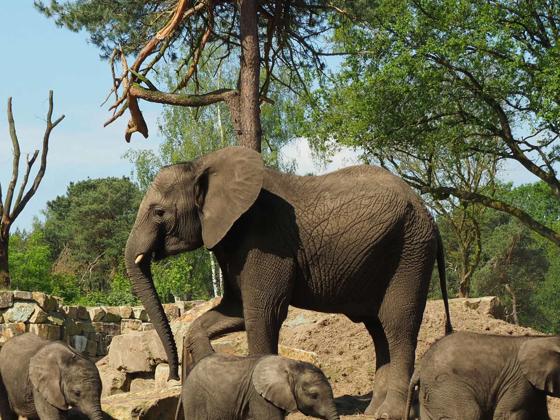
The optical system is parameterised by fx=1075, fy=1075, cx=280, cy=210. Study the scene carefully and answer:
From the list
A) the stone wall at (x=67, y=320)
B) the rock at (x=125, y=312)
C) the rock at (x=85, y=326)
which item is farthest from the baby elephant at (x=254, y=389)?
the rock at (x=125, y=312)

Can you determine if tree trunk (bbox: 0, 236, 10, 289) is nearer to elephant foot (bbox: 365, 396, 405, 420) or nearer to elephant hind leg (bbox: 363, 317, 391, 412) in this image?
elephant hind leg (bbox: 363, 317, 391, 412)

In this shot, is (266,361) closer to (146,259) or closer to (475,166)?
(146,259)

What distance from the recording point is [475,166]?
35.0 metres

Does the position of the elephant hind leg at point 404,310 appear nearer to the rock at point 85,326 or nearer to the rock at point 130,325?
the rock at point 85,326

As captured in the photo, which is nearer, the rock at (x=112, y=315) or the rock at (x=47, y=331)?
the rock at (x=47, y=331)

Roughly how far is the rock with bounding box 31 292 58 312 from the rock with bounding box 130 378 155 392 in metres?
7.22

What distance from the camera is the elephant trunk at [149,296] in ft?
32.7

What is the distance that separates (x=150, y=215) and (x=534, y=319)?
4443cm

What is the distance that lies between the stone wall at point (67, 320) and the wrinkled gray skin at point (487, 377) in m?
12.1

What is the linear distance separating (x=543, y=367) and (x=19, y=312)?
1384cm

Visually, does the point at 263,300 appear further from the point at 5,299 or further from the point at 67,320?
the point at 67,320

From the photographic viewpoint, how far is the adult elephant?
387 inches

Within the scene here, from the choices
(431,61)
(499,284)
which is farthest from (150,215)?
(499,284)

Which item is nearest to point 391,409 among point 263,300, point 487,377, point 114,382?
point 487,377
